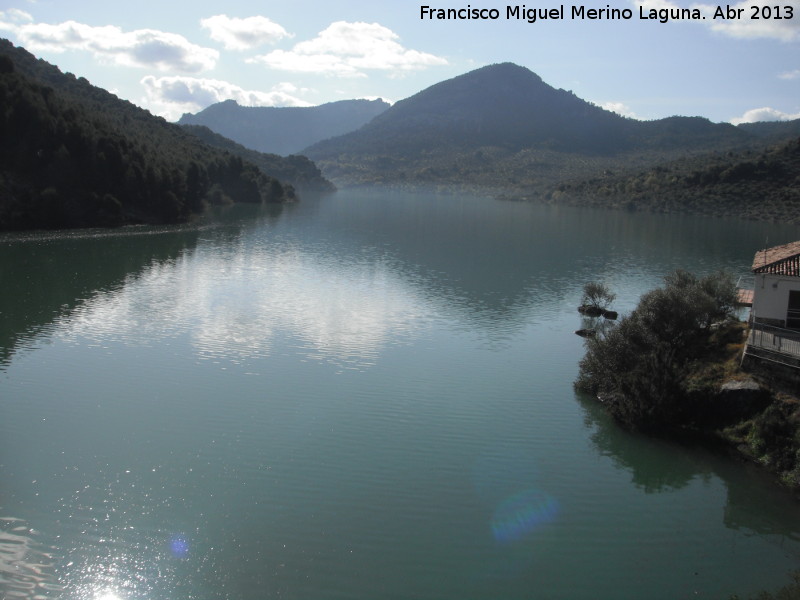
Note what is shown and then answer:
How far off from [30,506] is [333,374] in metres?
9.79

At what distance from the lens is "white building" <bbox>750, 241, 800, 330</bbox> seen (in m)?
17.9

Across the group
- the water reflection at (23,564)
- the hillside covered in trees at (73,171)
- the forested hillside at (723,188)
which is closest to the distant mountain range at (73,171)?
the hillside covered in trees at (73,171)

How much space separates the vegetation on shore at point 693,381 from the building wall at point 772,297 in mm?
973

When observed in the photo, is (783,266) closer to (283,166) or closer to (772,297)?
(772,297)

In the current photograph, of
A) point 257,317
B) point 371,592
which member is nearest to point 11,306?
point 257,317

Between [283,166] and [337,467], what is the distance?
143728mm

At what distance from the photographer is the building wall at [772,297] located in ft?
59.0

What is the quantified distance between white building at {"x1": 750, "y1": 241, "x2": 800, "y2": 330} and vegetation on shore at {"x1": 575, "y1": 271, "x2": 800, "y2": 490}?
103 centimetres

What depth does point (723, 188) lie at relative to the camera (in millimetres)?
101250

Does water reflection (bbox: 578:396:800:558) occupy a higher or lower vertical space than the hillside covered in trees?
lower

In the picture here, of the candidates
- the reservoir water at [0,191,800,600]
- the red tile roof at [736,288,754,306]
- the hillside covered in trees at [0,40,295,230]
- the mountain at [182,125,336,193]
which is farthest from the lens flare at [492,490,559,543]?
the mountain at [182,125,336,193]

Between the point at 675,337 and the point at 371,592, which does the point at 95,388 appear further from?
the point at 675,337

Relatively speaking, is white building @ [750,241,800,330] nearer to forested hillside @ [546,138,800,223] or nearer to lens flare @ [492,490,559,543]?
lens flare @ [492,490,559,543]

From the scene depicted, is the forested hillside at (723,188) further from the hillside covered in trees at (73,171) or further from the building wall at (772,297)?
the building wall at (772,297)
